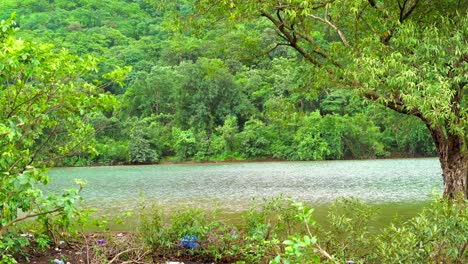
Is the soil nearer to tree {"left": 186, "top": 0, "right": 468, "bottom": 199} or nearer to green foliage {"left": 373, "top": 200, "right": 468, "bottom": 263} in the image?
green foliage {"left": 373, "top": 200, "right": 468, "bottom": 263}

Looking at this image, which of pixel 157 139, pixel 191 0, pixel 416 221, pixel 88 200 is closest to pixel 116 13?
pixel 157 139

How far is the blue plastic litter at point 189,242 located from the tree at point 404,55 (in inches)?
161

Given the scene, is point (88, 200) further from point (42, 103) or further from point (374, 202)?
point (42, 103)

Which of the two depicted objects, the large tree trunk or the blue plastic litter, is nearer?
the blue plastic litter

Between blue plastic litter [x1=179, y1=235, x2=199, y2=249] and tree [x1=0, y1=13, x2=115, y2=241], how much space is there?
2.37 metres

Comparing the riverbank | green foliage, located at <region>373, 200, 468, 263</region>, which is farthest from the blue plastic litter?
green foliage, located at <region>373, 200, 468, 263</region>

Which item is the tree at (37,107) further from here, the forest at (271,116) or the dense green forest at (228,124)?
the dense green forest at (228,124)

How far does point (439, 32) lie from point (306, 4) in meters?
2.58

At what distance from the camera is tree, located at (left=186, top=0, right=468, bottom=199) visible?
327 inches

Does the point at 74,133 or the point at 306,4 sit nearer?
the point at 74,133

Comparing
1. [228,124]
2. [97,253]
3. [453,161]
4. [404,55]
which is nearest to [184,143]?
[228,124]

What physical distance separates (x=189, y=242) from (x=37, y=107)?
12.2 ft

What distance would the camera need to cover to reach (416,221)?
5.59 metres

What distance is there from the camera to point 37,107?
6340 millimetres
